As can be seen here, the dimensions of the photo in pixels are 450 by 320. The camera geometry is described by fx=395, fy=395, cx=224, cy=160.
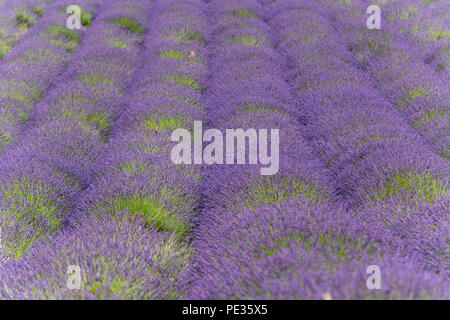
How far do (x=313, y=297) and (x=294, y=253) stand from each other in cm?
31

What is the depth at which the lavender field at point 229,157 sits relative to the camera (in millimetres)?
1725

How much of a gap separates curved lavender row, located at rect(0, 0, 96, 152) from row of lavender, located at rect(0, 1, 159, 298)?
0.12 m

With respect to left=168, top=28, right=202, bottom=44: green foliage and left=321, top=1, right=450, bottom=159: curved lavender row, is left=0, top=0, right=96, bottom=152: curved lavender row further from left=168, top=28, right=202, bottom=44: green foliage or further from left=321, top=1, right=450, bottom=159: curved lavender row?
left=321, top=1, right=450, bottom=159: curved lavender row

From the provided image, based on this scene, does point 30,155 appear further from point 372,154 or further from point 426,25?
point 426,25

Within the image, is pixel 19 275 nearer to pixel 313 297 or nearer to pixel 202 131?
pixel 313 297

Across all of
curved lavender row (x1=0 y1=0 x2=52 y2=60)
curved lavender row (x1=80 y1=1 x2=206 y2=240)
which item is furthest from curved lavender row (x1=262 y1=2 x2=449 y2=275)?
curved lavender row (x1=0 y1=0 x2=52 y2=60)

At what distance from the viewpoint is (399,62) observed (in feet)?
14.4

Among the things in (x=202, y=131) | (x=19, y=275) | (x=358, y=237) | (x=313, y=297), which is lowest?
(x=202, y=131)

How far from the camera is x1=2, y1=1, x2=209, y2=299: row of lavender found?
5.91 feet

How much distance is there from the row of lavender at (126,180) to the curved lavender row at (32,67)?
10.9 inches

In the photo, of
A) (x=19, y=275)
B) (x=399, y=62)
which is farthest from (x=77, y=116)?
(x=399, y=62)

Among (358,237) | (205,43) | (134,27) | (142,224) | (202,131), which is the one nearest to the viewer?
(358,237)

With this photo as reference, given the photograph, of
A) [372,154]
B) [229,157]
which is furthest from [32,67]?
[372,154]

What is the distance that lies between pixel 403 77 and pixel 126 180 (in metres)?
3.07
